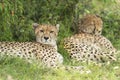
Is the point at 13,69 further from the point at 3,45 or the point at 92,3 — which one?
the point at 92,3

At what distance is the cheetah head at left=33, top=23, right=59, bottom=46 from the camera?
25.5 ft

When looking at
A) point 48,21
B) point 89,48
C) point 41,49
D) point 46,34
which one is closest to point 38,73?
point 41,49

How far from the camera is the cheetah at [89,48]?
8.00 meters

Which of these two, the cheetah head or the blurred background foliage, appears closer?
the cheetah head

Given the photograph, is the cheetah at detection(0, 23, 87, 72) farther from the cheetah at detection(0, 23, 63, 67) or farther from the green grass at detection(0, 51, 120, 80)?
the green grass at detection(0, 51, 120, 80)

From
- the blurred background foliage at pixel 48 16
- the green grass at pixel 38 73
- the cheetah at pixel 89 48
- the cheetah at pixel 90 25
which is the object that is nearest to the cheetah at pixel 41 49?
the green grass at pixel 38 73

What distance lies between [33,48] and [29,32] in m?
0.81

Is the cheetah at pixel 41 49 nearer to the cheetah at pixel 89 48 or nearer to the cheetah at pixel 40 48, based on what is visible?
the cheetah at pixel 40 48

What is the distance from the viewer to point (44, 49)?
772 centimetres

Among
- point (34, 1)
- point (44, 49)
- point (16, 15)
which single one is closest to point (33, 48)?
point (44, 49)

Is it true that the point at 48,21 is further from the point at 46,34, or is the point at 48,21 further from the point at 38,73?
the point at 38,73

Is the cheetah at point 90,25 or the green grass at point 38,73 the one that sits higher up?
the cheetah at point 90,25

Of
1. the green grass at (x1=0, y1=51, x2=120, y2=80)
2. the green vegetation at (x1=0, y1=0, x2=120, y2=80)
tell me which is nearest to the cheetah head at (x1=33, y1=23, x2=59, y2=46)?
the green vegetation at (x1=0, y1=0, x2=120, y2=80)

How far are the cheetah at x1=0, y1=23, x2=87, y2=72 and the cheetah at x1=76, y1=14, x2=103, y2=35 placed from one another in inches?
33.4
